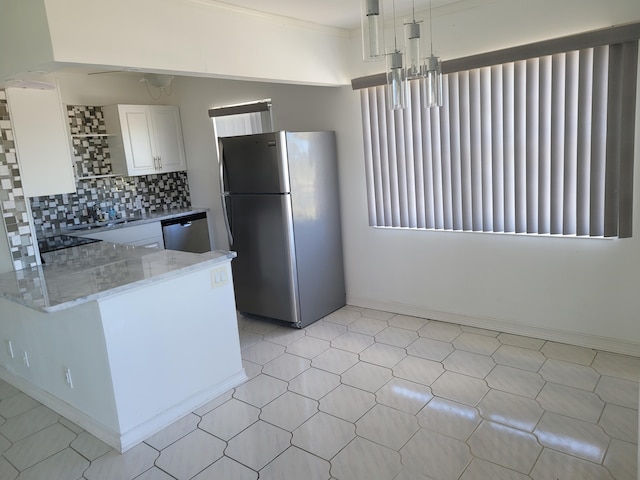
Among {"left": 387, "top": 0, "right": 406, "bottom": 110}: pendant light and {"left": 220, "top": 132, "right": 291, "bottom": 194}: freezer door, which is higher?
{"left": 387, "top": 0, "right": 406, "bottom": 110}: pendant light

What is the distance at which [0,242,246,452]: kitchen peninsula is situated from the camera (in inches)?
95.4

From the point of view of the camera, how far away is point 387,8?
3.19 m

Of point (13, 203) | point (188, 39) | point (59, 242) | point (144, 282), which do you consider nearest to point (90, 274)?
point (144, 282)

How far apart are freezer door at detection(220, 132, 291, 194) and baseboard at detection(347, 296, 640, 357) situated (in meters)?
1.35

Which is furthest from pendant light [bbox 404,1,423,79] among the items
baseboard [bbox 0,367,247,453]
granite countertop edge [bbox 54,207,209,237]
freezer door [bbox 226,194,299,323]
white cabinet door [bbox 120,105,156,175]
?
white cabinet door [bbox 120,105,156,175]

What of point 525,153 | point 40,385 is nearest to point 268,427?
point 40,385

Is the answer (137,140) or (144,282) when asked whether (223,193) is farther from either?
(144,282)

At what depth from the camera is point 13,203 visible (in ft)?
9.90

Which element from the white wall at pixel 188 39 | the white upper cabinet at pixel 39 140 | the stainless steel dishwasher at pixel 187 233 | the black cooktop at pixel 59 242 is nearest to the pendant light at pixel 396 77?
the white wall at pixel 188 39

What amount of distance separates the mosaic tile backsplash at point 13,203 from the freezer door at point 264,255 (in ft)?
5.05

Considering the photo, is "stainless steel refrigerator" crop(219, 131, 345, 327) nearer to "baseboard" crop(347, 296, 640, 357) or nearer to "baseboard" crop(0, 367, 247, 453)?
"baseboard" crop(347, 296, 640, 357)

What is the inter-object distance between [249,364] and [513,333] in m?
1.95

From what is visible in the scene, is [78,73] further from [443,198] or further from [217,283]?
[443,198]

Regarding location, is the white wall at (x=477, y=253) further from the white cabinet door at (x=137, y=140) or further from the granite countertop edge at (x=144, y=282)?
the granite countertop edge at (x=144, y=282)
